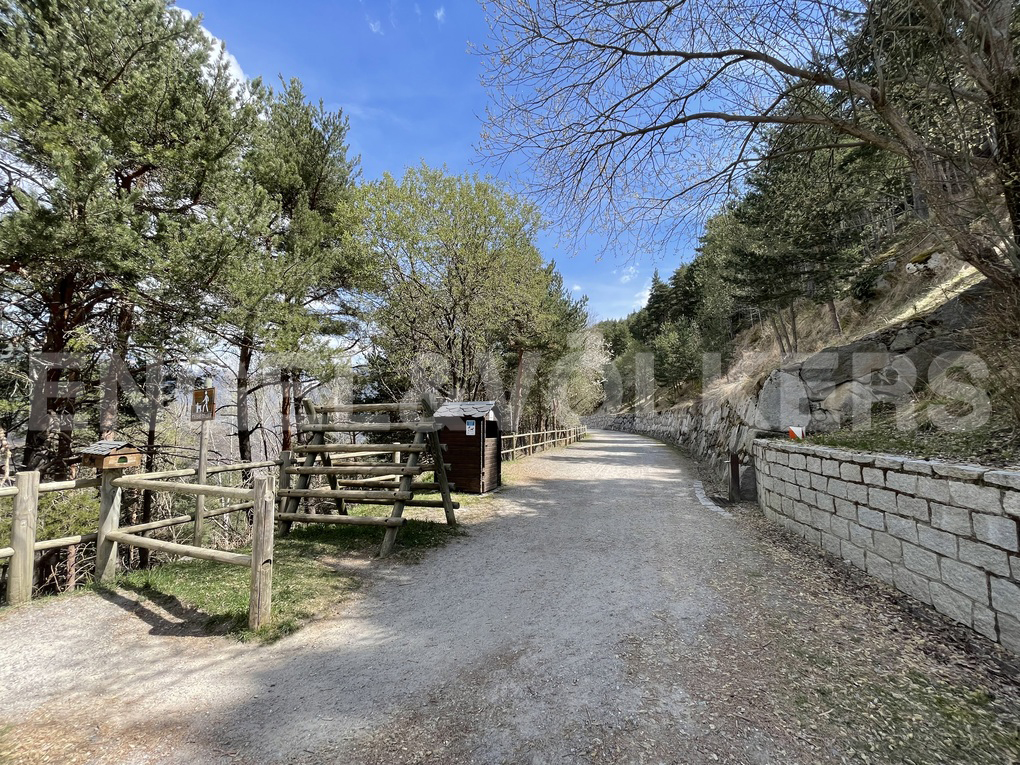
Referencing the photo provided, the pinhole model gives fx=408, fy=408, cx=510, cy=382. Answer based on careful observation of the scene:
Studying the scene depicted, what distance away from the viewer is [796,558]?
15.3ft

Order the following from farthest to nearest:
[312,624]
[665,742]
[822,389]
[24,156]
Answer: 1. [822,389]
2. [24,156]
3. [312,624]
4. [665,742]

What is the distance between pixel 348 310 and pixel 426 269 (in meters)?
2.48

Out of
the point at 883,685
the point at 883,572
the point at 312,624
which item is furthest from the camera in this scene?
the point at 883,572

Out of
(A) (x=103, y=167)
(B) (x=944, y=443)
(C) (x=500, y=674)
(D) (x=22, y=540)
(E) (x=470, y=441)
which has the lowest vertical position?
(C) (x=500, y=674)

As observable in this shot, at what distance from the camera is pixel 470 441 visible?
8.97 m

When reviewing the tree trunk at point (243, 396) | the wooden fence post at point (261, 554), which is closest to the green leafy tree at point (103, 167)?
the tree trunk at point (243, 396)

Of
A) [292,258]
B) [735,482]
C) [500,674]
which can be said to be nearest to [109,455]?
[500,674]

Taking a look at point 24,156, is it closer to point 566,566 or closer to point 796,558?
point 566,566

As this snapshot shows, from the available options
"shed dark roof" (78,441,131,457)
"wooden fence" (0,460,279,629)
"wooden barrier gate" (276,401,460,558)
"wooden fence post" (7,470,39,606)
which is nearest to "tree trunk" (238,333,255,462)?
"wooden barrier gate" (276,401,460,558)

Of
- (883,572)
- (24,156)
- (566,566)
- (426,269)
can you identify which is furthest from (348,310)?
(883,572)

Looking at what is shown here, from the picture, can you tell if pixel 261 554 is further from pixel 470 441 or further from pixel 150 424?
pixel 150 424

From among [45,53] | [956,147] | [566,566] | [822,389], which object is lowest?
[566,566]

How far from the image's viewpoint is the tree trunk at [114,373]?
22.0 ft

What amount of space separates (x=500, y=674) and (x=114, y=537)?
4021 millimetres
